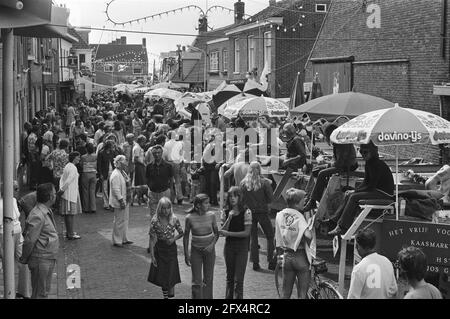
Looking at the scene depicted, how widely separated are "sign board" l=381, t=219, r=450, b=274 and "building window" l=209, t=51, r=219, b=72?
35.5m

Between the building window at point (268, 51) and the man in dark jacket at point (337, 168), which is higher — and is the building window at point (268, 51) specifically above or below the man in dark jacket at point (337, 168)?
above

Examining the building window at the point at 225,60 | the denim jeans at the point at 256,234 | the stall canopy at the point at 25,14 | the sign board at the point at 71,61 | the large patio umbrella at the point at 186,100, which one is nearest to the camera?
the stall canopy at the point at 25,14

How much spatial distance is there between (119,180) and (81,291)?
308 cm

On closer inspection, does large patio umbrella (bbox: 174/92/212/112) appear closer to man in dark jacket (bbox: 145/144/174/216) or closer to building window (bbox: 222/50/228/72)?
building window (bbox: 222/50/228/72)

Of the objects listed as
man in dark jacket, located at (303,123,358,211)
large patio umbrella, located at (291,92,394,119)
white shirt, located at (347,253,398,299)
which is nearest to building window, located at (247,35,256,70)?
large patio umbrella, located at (291,92,394,119)

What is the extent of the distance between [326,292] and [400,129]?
85.0 inches

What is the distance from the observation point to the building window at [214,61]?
42894 mm

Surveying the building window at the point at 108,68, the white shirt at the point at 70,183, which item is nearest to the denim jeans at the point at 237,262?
the white shirt at the point at 70,183

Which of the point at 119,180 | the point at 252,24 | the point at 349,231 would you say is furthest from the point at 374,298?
the point at 252,24

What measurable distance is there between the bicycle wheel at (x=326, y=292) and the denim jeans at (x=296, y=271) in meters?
0.36

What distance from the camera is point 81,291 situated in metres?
9.84

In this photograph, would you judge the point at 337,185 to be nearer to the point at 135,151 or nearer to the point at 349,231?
the point at 349,231

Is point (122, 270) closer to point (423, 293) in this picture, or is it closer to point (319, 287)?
point (319, 287)

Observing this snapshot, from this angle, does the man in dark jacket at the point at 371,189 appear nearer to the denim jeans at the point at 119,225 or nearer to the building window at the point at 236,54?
the denim jeans at the point at 119,225
